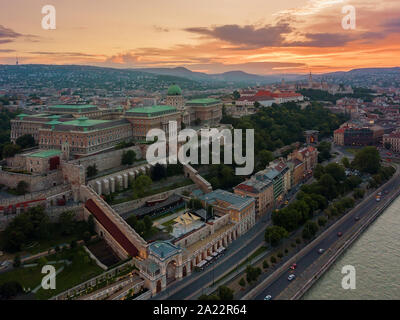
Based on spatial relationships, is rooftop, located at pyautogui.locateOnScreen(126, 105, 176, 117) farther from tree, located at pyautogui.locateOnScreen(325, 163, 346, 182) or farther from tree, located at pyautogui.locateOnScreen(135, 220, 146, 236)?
tree, located at pyautogui.locateOnScreen(325, 163, 346, 182)

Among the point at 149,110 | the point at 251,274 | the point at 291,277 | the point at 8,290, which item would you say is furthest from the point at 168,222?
the point at 149,110

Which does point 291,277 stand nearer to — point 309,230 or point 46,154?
point 309,230

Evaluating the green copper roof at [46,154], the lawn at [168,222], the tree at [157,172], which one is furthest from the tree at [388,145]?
the green copper roof at [46,154]

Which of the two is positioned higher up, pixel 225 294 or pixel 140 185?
pixel 140 185

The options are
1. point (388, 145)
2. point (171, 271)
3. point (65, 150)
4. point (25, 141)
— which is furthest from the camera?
point (388, 145)

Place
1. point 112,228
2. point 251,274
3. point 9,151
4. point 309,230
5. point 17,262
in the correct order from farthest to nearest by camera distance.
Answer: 1. point 9,151
2. point 309,230
3. point 112,228
4. point 17,262
5. point 251,274

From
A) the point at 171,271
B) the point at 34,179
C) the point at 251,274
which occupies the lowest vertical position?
the point at 171,271

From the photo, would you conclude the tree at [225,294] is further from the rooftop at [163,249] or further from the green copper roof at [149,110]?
the green copper roof at [149,110]
